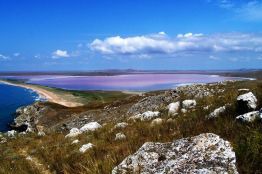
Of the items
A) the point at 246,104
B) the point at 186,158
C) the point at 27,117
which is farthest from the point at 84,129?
the point at 27,117

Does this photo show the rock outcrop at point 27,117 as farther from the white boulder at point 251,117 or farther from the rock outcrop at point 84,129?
the white boulder at point 251,117

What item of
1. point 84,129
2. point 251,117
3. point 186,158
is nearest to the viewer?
point 186,158

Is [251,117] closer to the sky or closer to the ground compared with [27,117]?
closer to the sky

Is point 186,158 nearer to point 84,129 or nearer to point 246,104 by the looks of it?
point 246,104

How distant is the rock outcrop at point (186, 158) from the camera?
545cm

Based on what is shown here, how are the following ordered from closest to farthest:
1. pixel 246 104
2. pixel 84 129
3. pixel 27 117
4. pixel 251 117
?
1. pixel 251 117
2. pixel 246 104
3. pixel 84 129
4. pixel 27 117

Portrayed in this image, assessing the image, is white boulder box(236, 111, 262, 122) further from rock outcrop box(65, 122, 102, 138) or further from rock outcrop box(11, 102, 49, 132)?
rock outcrop box(11, 102, 49, 132)

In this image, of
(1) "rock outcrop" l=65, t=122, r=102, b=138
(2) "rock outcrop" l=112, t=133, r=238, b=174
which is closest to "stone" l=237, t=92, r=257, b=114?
(2) "rock outcrop" l=112, t=133, r=238, b=174

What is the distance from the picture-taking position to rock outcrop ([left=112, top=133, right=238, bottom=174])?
5453 millimetres

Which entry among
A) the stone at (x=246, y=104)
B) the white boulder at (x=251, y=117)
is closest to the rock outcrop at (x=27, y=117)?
the stone at (x=246, y=104)

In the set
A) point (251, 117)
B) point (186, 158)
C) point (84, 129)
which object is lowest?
point (84, 129)

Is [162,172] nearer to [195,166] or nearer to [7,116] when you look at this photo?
[195,166]

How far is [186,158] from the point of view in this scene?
5.77 meters

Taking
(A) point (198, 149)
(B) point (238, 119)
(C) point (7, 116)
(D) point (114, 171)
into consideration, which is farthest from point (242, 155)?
(C) point (7, 116)
